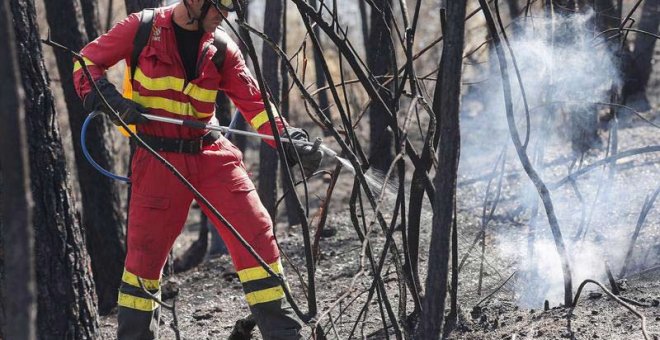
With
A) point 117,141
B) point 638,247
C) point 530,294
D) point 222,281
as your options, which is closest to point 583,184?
point 638,247

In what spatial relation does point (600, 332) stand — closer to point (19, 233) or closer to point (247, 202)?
point (247, 202)

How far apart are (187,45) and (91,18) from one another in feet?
12.0

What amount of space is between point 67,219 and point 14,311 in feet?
8.89

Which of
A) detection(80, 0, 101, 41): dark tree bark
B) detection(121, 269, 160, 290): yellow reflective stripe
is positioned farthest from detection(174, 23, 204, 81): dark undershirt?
detection(80, 0, 101, 41): dark tree bark

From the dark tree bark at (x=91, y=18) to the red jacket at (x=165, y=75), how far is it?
347 cm

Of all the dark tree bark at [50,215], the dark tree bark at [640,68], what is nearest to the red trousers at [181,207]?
the dark tree bark at [50,215]

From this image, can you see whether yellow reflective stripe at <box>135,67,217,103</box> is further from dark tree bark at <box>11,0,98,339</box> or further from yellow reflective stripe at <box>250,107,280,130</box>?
dark tree bark at <box>11,0,98,339</box>

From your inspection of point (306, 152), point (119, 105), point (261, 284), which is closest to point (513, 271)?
point (306, 152)

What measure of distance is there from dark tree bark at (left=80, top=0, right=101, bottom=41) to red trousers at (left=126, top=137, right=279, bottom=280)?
12.1ft

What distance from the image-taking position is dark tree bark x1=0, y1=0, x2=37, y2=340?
80.4 inches

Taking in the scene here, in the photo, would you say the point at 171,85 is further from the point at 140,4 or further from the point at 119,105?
the point at 140,4

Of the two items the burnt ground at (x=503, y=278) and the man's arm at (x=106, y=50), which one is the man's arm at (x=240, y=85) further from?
the burnt ground at (x=503, y=278)

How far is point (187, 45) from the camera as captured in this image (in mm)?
4668

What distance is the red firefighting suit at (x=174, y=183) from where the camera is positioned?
14.5ft
